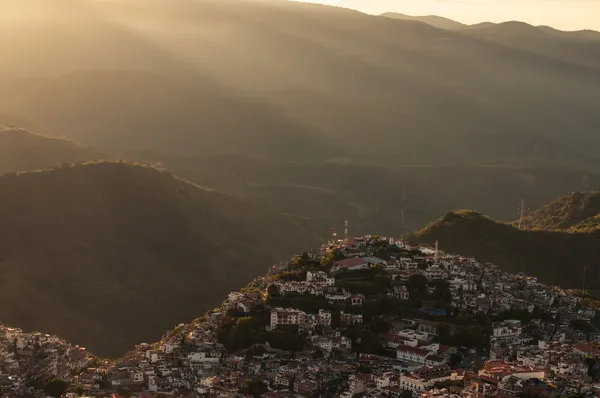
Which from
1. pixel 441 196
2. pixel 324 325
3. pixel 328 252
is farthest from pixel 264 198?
pixel 324 325

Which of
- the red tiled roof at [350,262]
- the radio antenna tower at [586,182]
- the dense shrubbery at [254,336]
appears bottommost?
the radio antenna tower at [586,182]

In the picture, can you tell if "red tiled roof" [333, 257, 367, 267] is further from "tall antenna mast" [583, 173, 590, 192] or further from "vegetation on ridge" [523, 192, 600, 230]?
"tall antenna mast" [583, 173, 590, 192]

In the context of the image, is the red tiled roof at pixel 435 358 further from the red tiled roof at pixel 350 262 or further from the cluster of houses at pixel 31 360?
the cluster of houses at pixel 31 360

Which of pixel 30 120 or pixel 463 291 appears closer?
pixel 463 291

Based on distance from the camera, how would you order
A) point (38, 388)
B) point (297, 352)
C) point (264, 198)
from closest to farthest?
1. point (38, 388)
2. point (297, 352)
3. point (264, 198)

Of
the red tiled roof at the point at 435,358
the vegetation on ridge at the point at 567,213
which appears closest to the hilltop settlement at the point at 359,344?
the red tiled roof at the point at 435,358

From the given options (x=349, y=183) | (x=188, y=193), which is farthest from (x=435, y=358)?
(x=349, y=183)

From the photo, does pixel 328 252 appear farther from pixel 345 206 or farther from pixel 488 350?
pixel 345 206

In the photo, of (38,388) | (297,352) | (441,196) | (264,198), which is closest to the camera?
(38,388)
